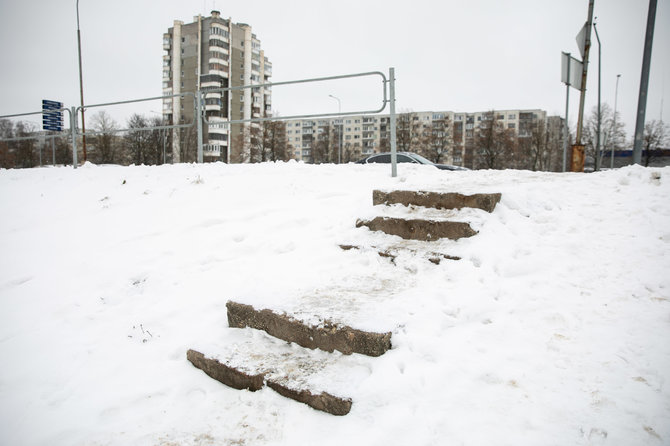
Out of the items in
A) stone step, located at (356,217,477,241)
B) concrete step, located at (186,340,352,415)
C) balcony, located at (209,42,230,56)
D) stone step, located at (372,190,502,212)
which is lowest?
concrete step, located at (186,340,352,415)

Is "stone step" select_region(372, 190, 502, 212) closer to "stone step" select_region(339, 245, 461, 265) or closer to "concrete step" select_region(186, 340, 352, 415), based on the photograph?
"stone step" select_region(339, 245, 461, 265)

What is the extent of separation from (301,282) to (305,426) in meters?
1.37

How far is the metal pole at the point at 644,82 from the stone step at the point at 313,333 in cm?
812

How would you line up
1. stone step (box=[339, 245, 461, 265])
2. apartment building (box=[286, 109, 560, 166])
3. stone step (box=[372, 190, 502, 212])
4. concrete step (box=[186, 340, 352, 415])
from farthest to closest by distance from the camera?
apartment building (box=[286, 109, 560, 166]) < stone step (box=[372, 190, 502, 212]) < stone step (box=[339, 245, 461, 265]) < concrete step (box=[186, 340, 352, 415])

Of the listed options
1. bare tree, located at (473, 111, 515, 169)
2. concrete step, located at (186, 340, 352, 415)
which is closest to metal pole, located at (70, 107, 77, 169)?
concrete step, located at (186, 340, 352, 415)

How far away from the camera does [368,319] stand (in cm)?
239

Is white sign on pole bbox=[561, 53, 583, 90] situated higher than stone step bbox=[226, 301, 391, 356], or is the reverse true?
white sign on pole bbox=[561, 53, 583, 90]

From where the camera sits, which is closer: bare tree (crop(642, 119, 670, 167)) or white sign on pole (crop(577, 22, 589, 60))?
white sign on pole (crop(577, 22, 589, 60))

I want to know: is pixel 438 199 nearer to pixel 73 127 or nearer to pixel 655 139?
pixel 73 127

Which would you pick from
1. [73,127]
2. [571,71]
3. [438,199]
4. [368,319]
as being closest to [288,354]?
[368,319]

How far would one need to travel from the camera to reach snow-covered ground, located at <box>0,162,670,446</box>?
1.82 m

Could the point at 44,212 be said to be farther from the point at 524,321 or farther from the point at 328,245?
the point at 524,321

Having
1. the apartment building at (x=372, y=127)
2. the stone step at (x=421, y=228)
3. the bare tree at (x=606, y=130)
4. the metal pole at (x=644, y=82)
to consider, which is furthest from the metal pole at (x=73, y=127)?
the apartment building at (x=372, y=127)

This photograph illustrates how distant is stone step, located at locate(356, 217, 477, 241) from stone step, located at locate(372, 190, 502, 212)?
0.49 meters
